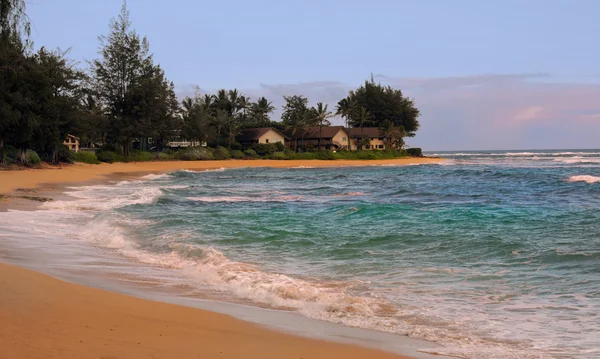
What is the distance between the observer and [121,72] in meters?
69.9

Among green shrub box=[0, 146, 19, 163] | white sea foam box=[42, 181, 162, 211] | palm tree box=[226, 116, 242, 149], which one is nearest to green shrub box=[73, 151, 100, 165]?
green shrub box=[0, 146, 19, 163]

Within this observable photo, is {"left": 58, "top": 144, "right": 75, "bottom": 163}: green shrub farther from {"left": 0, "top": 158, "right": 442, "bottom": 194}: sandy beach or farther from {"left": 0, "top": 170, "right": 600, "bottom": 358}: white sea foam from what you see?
{"left": 0, "top": 170, "right": 600, "bottom": 358}: white sea foam

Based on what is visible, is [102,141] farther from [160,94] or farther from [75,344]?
[75,344]

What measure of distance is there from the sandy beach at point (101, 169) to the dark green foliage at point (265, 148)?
18.9 ft

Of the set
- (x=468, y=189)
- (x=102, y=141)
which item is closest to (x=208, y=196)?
(x=468, y=189)

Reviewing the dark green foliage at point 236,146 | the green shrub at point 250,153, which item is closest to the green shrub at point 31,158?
the green shrub at point 250,153

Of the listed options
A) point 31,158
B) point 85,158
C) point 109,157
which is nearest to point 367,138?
point 109,157

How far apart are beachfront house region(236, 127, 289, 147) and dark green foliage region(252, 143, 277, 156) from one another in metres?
3.97

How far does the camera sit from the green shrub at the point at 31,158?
43.8 meters

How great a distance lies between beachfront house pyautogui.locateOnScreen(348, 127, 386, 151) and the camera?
10806 centimetres

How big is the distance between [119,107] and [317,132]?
43120 millimetres

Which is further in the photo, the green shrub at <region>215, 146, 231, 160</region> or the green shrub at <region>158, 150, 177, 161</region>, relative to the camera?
the green shrub at <region>215, 146, 231, 160</region>

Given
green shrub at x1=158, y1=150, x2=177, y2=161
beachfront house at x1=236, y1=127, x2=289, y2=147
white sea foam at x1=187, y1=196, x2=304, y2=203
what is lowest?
white sea foam at x1=187, y1=196, x2=304, y2=203

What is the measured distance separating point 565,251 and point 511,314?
17.7 ft
